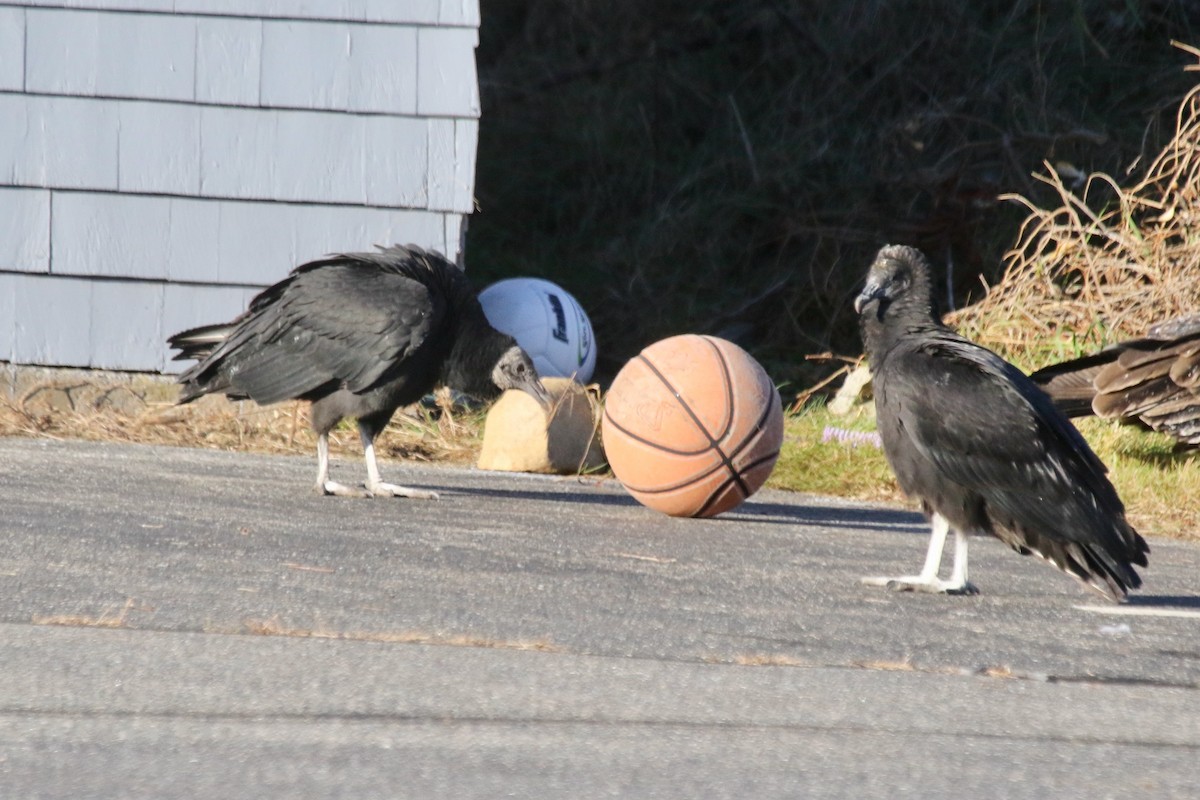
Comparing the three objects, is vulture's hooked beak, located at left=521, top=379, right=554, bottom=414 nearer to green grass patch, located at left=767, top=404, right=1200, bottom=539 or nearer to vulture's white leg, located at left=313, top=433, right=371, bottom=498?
vulture's white leg, located at left=313, top=433, right=371, bottom=498

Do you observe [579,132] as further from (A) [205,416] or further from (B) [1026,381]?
(B) [1026,381]

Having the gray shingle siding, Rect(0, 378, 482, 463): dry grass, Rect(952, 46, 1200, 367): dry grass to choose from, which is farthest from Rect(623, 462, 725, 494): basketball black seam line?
Rect(952, 46, 1200, 367): dry grass

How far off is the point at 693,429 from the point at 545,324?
3011 mm

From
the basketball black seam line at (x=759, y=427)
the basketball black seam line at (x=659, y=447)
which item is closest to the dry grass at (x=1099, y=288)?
the basketball black seam line at (x=759, y=427)

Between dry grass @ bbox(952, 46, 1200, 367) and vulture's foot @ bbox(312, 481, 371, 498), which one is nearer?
vulture's foot @ bbox(312, 481, 371, 498)

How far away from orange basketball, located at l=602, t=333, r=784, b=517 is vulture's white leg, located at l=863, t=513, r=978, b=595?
118cm

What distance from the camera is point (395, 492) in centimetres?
618

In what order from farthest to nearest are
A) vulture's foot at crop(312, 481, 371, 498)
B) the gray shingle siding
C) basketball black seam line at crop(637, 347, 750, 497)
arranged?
the gray shingle siding < vulture's foot at crop(312, 481, 371, 498) < basketball black seam line at crop(637, 347, 750, 497)

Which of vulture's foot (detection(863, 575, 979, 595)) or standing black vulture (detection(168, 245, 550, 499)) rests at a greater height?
standing black vulture (detection(168, 245, 550, 499))

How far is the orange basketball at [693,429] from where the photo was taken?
5.73m

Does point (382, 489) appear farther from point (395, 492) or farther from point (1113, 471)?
point (1113, 471)

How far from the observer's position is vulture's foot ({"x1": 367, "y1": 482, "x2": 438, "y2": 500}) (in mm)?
6172

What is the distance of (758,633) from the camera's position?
3.75 metres

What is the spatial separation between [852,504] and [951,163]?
480 centimetres
